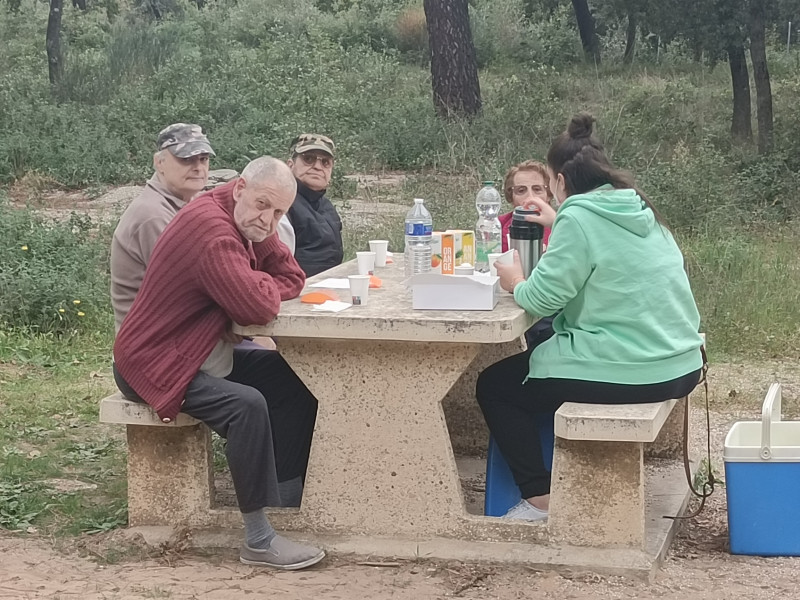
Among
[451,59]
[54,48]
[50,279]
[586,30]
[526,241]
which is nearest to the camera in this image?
[526,241]

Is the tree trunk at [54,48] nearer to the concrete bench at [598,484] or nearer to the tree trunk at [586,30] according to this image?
the tree trunk at [586,30]

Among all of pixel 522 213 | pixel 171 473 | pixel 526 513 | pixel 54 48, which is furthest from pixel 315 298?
pixel 54 48

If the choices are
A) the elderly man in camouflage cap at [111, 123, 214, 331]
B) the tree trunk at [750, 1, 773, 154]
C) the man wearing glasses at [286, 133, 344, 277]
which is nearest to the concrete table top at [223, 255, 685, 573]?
the elderly man in camouflage cap at [111, 123, 214, 331]

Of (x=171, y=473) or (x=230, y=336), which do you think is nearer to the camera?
(x=230, y=336)

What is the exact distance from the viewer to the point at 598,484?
12.3 feet

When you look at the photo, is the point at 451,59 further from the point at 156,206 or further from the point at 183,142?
the point at 156,206

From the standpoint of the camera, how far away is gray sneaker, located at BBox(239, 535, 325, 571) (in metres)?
3.83

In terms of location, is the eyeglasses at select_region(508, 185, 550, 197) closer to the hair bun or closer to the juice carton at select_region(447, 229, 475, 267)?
the juice carton at select_region(447, 229, 475, 267)

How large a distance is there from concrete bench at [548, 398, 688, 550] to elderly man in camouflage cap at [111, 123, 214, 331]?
5.18 feet

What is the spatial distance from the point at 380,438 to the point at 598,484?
28.9 inches

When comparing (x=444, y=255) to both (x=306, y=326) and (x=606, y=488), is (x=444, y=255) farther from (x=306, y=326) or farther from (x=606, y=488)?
(x=606, y=488)

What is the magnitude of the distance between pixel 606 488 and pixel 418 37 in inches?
811

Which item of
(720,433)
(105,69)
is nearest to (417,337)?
(720,433)

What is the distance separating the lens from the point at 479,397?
409 centimetres
